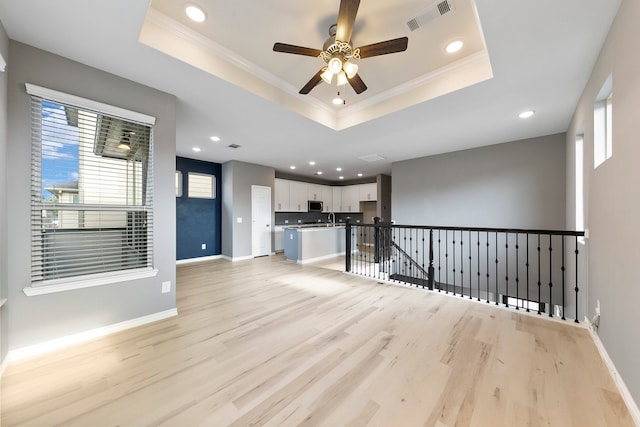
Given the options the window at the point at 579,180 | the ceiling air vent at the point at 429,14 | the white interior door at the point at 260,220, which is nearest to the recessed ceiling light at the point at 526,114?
the window at the point at 579,180

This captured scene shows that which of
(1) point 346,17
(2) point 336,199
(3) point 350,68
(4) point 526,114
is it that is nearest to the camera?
(1) point 346,17

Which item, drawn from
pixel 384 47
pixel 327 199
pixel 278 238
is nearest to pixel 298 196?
pixel 327 199

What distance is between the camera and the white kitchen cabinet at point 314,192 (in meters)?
8.66

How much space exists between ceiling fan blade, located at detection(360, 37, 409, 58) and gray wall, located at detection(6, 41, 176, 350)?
92.1 inches

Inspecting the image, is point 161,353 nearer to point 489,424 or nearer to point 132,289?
point 132,289

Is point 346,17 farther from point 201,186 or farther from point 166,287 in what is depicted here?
point 201,186

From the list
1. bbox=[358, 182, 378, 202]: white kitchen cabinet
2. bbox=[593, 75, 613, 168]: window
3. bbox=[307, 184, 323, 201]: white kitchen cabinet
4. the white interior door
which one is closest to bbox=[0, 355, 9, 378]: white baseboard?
the white interior door

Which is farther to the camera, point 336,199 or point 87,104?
point 336,199

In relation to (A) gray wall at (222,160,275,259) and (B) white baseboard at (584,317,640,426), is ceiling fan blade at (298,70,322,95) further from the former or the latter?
(A) gray wall at (222,160,275,259)

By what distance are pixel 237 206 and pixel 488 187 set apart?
5950 millimetres

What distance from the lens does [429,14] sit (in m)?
1.92

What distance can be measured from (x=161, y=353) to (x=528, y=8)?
396 centimetres

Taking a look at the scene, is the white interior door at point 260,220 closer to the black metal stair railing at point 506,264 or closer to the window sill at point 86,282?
the black metal stair railing at point 506,264

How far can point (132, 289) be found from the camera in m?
2.47
